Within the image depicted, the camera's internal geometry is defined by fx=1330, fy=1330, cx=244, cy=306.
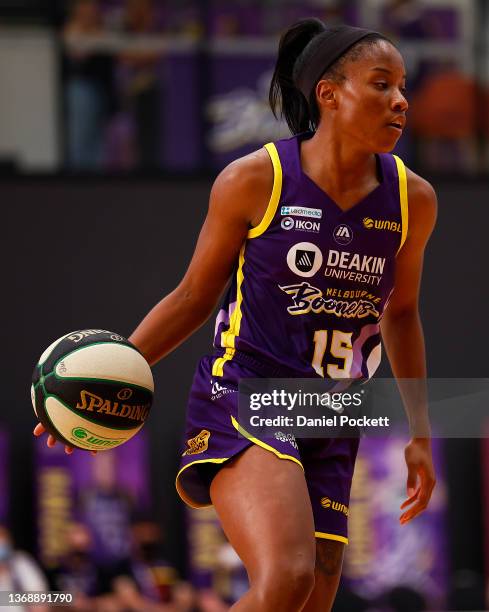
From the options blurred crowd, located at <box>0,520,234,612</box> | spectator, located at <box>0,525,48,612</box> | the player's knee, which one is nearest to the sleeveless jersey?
the player's knee

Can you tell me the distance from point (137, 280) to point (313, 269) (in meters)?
5.45

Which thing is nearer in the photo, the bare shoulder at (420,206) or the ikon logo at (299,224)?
the ikon logo at (299,224)

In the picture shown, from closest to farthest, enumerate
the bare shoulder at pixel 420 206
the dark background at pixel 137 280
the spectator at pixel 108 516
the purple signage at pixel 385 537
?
the bare shoulder at pixel 420 206 < the spectator at pixel 108 516 < the purple signage at pixel 385 537 < the dark background at pixel 137 280

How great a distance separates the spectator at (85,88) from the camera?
31.3ft

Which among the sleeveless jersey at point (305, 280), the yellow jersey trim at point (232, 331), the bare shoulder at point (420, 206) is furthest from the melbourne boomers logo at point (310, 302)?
the bare shoulder at point (420, 206)

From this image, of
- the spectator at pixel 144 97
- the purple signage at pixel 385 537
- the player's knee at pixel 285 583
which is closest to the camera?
the player's knee at pixel 285 583

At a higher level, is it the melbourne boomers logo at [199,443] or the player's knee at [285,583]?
the melbourne boomers logo at [199,443]

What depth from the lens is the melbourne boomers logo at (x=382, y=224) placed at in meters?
4.27

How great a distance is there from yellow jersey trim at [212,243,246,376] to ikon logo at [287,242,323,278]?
180 mm

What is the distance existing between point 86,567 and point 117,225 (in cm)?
247

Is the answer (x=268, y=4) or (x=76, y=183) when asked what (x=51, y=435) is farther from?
(x=268, y=4)

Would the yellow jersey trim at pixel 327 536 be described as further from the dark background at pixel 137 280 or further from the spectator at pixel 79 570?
the dark background at pixel 137 280

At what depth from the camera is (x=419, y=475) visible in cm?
443

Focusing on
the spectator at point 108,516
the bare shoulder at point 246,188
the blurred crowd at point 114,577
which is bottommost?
the blurred crowd at point 114,577
